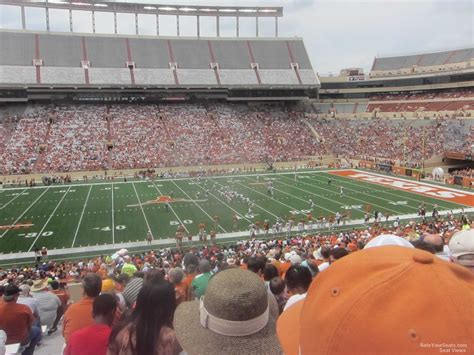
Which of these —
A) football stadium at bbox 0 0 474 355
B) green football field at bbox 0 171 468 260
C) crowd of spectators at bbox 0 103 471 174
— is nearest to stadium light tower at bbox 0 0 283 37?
football stadium at bbox 0 0 474 355

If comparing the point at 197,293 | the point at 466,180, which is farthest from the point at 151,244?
the point at 466,180

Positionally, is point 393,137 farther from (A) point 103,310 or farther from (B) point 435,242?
(A) point 103,310

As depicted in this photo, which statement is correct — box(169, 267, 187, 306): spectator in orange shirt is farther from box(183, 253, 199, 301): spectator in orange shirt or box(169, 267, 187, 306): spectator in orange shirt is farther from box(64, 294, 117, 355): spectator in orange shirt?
box(64, 294, 117, 355): spectator in orange shirt

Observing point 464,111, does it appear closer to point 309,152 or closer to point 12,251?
point 309,152

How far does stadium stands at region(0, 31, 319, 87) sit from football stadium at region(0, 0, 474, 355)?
25cm

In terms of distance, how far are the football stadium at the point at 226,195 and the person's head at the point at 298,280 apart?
0.01 metres

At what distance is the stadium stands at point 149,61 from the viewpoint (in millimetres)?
47750

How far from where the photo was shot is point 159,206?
82.0 ft

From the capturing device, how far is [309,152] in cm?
4469

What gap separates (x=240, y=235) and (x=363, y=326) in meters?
18.3

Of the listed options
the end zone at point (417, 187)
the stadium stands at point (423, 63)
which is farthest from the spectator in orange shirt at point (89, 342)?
the stadium stands at point (423, 63)

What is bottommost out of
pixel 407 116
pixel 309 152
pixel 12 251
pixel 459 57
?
pixel 12 251

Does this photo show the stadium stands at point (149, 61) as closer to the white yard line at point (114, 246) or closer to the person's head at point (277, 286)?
the white yard line at point (114, 246)

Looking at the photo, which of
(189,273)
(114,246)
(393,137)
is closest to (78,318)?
(189,273)
